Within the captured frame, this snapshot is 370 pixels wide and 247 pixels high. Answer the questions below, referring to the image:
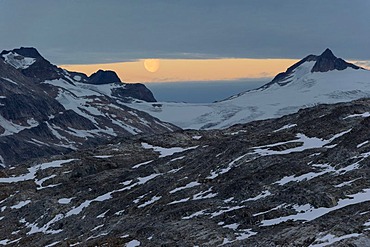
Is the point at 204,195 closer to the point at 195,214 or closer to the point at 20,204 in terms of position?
the point at 195,214

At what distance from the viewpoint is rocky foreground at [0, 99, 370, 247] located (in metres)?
43.8

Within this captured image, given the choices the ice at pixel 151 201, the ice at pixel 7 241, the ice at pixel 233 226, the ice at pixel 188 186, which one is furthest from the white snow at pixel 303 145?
the ice at pixel 7 241

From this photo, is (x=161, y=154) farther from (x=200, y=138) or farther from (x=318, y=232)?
(x=318, y=232)

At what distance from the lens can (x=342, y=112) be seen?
85.8m

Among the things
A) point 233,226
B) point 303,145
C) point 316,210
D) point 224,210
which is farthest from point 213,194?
point 303,145

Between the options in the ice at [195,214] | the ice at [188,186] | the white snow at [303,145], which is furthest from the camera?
the white snow at [303,145]

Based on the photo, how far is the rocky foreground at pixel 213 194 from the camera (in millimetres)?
43844

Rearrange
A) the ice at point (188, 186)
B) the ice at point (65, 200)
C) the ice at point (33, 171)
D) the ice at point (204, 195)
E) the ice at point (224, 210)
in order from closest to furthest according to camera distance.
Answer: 1. the ice at point (224, 210)
2. the ice at point (204, 195)
3. the ice at point (188, 186)
4. the ice at point (65, 200)
5. the ice at point (33, 171)

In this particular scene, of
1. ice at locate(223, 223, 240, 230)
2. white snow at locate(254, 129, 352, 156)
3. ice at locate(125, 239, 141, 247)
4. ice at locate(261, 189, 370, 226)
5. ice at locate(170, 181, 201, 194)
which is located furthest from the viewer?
white snow at locate(254, 129, 352, 156)

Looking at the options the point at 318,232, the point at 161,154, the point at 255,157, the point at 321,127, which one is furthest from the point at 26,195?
the point at 318,232

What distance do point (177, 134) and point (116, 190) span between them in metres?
42.9

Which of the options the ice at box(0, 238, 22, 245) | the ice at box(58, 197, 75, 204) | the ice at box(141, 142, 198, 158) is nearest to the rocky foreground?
the ice at box(58, 197, 75, 204)

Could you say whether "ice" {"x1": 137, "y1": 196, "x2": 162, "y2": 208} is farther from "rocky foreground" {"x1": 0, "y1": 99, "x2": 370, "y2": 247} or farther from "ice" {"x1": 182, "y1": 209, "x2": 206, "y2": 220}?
"ice" {"x1": 182, "y1": 209, "x2": 206, "y2": 220}

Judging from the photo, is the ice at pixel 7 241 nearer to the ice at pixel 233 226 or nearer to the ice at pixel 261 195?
the ice at pixel 261 195
